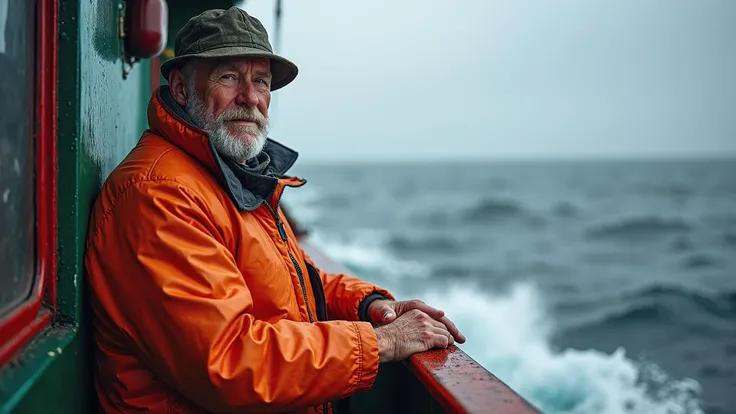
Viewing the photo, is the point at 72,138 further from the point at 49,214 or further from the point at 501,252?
the point at 501,252

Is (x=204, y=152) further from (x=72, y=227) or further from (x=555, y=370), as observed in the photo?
(x=555, y=370)

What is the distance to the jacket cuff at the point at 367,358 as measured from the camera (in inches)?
69.6

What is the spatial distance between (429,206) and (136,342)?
42.5 m

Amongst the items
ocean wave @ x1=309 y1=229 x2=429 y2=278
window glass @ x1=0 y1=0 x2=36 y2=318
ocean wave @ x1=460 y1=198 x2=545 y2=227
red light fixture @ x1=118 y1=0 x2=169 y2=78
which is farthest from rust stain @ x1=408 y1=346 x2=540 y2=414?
ocean wave @ x1=460 y1=198 x2=545 y2=227

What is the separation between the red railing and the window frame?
3.36 feet

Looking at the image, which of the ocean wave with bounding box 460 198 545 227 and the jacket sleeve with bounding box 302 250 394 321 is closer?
the jacket sleeve with bounding box 302 250 394 321

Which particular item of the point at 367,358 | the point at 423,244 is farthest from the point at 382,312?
the point at 423,244

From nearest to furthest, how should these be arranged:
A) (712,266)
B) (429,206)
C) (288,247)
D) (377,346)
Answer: (377,346)
(288,247)
(712,266)
(429,206)

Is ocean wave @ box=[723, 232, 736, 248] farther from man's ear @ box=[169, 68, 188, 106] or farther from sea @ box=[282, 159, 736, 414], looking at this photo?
man's ear @ box=[169, 68, 188, 106]

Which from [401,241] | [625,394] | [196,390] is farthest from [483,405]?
[401,241]

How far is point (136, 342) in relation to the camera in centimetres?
164

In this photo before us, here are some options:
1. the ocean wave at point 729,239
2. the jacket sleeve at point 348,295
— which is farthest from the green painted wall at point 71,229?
the ocean wave at point 729,239

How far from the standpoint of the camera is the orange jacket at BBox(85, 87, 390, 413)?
1.58 meters

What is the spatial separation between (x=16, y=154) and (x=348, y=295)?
1.43 m
